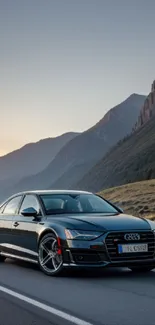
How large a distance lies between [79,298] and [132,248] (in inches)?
69.1

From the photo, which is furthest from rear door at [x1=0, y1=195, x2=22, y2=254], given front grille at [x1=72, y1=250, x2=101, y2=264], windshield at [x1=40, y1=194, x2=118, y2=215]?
front grille at [x1=72, y1=250, x2=101, y2=264]

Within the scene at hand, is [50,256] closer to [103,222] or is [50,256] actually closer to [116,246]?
[103,222]

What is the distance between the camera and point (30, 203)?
415 inches

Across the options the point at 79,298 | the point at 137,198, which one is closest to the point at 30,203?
the point at 79,298

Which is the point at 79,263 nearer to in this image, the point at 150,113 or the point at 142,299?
the point at 142,299

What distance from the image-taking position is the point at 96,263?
8648mm

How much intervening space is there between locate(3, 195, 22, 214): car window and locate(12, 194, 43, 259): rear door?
230mm

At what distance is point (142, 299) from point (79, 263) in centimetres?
183

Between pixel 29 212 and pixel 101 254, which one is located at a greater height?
pixel 29 212

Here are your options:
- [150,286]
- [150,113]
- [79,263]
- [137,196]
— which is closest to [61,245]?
[79,263]

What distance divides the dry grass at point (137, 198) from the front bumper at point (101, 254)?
28.6 meters

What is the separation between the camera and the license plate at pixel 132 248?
28.5ft

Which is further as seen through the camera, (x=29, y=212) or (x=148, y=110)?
(x=148, y=110)

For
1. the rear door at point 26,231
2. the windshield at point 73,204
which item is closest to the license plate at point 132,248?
the windshield at point 73,204
